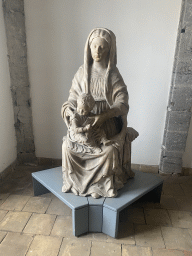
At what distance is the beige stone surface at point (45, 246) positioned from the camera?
76.2 inches

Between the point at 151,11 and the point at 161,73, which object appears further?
the point at 161,73

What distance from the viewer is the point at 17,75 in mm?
3359

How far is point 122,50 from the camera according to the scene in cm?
319

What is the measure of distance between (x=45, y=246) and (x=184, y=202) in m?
1.90

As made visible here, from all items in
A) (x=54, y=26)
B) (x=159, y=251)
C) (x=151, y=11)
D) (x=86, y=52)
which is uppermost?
(x=151, y=11)

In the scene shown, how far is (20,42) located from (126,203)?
2.85 m

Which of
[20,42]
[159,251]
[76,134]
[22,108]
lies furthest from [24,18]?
[159,251]

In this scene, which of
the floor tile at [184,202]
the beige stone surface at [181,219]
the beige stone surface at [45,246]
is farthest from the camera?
the floor tile at [184,202]

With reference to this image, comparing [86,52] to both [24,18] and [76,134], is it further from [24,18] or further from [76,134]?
[24,18]

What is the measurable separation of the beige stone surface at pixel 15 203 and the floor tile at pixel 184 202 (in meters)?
2.07

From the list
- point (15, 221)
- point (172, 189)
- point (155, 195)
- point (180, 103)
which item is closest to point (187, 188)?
point (172, 189)

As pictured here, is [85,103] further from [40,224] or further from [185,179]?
[185,179]

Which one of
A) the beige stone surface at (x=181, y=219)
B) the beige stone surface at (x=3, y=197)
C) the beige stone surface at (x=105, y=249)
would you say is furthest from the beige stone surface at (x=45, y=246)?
the beige stone surface at (x=181, y=219)

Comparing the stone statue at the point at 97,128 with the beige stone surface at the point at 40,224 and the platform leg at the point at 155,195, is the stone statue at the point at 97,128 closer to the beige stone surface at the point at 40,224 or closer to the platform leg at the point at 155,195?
the beige stone surface at the point at 40,224
